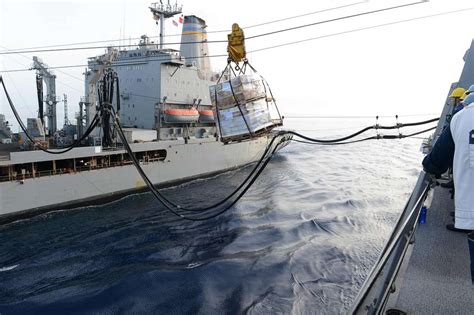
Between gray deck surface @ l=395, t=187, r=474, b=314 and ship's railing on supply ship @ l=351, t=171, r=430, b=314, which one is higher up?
ship's railing on supply ship @ l=351, t=171, r=430, b=314

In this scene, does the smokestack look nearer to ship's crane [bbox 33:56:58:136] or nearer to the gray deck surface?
ship's crane [bbox 33:56:58:136]

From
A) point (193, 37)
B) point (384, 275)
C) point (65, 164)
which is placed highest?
point (193, 37)

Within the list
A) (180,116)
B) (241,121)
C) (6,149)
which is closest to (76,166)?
(6,149)

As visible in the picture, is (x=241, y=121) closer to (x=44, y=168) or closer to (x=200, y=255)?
(x=200, y=255)

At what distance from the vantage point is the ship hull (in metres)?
12.8

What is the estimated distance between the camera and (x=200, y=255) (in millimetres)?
9188

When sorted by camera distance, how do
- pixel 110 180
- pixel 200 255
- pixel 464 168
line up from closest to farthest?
pixel 464 168 < pixel 200 255 < pixel 110 180

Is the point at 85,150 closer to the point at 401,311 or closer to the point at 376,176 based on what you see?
the point at 401,311

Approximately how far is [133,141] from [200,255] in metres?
10.3

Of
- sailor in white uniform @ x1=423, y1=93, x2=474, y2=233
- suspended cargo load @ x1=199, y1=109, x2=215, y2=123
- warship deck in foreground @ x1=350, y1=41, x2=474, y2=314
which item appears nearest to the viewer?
sailor in white uniform @ x1=423, y1=93, x2=474, y2=233

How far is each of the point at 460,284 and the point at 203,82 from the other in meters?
23.1

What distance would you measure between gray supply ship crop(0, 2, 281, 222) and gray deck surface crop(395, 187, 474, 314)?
23.0 ft

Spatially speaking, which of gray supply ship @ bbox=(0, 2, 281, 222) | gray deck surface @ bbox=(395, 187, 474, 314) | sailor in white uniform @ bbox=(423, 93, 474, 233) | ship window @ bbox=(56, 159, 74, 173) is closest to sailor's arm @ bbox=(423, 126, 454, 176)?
sailor in white uniform @ bbox=(423, 93, 474, 233)

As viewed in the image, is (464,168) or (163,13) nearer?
(464,168)
